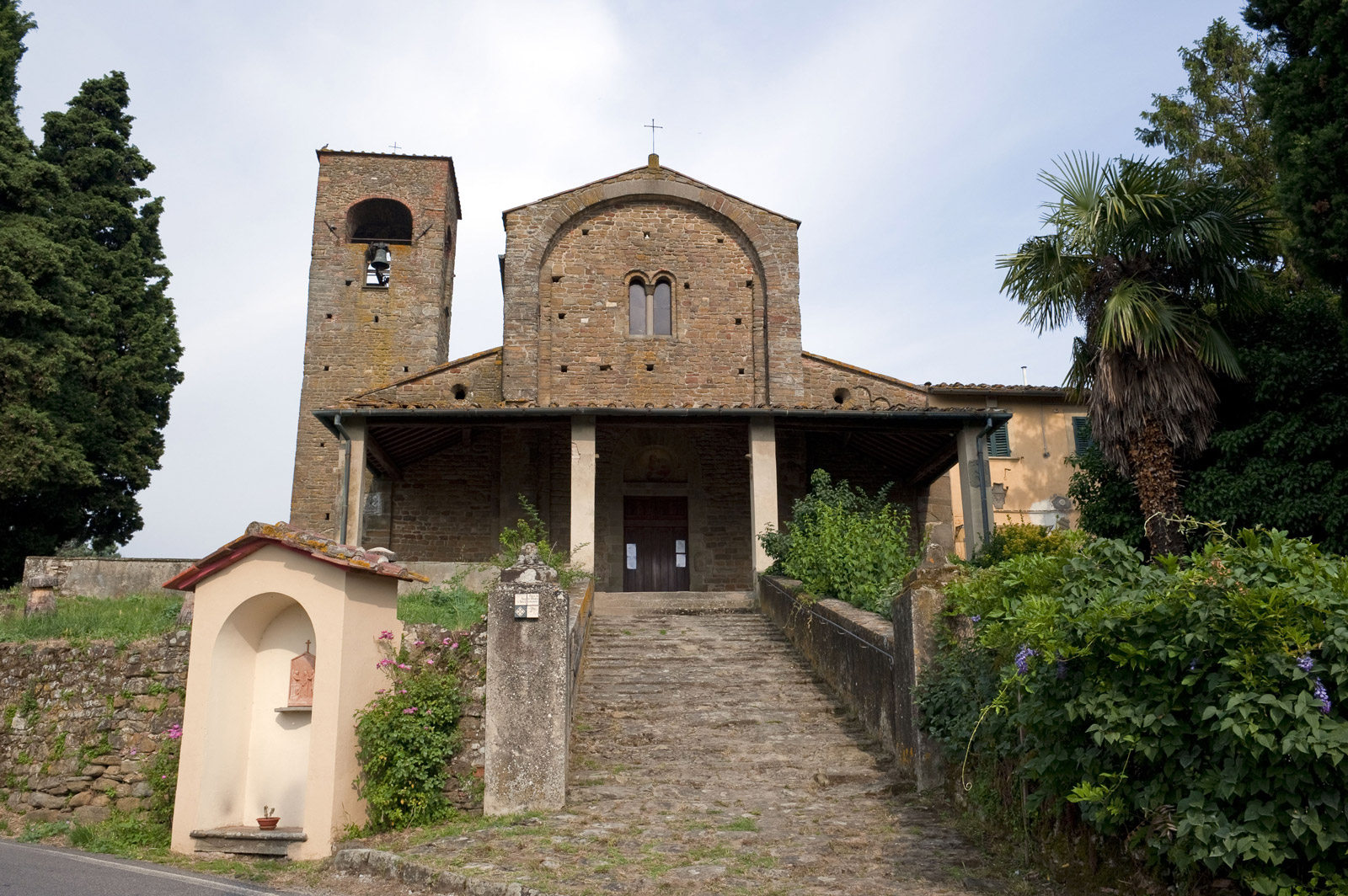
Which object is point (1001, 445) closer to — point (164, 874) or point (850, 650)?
point (850, 650)

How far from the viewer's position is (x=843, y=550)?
11023 mm

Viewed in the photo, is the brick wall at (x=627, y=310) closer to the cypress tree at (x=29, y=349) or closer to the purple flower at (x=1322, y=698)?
the cypress tree at (x=29, y=349)

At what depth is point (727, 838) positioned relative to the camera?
613 cm

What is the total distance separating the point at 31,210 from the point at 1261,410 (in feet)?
59.7

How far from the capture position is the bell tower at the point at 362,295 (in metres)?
21.9

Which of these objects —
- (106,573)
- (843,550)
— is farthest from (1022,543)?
(106,573)

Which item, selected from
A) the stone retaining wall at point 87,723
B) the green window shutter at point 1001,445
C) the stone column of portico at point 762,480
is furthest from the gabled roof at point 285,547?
the green window shutter at point 1001,445

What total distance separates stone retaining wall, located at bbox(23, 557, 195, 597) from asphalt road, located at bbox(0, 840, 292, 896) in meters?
6.59

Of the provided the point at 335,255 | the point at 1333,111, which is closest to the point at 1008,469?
the point at 1333,111

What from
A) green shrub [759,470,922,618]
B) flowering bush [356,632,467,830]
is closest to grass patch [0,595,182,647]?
flowering bush [356,632,467,830]

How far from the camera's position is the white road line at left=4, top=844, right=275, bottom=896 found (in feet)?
18.9

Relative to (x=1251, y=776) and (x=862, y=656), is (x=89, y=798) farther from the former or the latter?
(x=1251, y=776)

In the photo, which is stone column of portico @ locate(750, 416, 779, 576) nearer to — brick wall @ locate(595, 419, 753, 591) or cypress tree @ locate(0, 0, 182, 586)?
brick wall @ locate(595, 419, 753, 591)

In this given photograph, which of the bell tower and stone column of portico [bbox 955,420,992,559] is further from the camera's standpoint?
the bell tower
